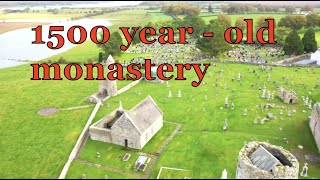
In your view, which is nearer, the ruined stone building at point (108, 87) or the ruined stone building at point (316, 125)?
the ruined stone building at point (316, 125)

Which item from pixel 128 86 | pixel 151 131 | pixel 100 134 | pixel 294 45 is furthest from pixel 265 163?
pixel 294 45

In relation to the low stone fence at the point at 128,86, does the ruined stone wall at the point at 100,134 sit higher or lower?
lower

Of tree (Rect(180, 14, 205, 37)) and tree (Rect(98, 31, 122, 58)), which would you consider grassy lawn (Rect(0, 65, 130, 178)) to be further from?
tree (Rect(180, 14, 205, 37))

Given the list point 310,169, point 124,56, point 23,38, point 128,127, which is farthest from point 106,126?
point 23,38

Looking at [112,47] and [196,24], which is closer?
[112,47]

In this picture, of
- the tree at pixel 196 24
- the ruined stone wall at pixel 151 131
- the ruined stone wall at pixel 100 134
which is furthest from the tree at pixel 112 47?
the ruined stone wall at pixel 100 134

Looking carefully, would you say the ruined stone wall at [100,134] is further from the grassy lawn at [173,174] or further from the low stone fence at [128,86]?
the low stone fence at [128,86]

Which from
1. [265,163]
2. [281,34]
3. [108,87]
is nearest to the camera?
[265,163]

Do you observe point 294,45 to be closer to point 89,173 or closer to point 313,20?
point 313,20
